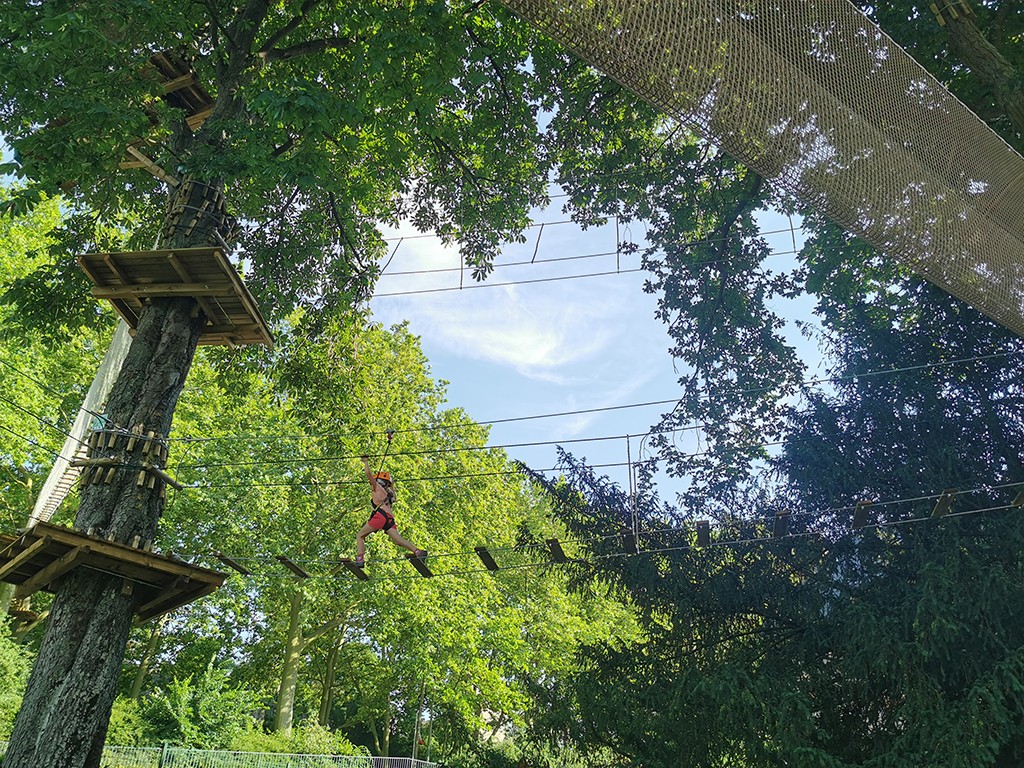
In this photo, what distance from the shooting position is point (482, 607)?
65.7 feet

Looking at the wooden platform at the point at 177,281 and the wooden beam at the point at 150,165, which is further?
the wooden beam at the point at 150,165

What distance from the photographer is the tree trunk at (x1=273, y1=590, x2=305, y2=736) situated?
67.9 feet

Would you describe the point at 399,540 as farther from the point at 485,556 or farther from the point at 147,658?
the point at 147,658

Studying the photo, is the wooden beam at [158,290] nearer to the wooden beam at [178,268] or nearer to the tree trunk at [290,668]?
the wooden beam at [178,268]

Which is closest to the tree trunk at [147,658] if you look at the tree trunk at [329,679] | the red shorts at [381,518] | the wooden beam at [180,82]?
the tree trunk at [329,679]

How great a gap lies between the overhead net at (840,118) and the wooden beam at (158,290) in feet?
18.2

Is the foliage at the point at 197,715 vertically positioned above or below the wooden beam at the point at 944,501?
below

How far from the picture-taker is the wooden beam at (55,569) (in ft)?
20.6

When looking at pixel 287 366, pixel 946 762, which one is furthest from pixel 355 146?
pixel 946 762

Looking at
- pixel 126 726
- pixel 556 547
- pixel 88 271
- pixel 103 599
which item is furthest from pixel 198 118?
pixel 126 726

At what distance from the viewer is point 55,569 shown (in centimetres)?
639

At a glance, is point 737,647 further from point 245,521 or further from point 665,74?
point 245,521

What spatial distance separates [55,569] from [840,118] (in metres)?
6.57

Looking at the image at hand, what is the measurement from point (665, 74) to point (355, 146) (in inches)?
228
